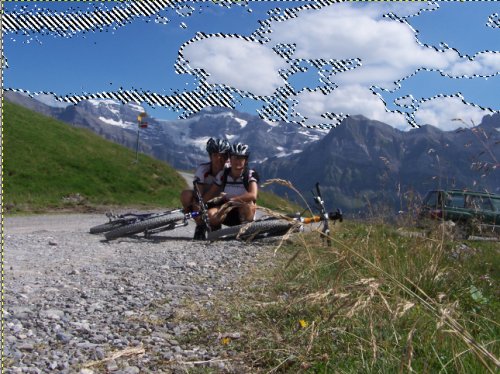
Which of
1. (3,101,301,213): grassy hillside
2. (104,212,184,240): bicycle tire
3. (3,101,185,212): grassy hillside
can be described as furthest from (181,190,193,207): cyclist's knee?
(3,101,301,213): grassy hillside

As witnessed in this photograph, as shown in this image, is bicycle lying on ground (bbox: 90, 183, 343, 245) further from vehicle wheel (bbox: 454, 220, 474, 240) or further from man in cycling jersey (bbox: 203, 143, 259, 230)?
vehicle wheel (bbox: 454, 220, 474, 240)

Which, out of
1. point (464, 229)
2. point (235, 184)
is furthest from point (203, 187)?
point (464, 229)

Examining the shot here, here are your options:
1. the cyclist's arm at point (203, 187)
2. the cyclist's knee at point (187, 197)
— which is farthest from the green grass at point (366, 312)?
the cyclist's knee at point (187, 197)

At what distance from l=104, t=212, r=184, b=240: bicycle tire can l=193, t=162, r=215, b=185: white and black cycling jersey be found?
0.99 meters

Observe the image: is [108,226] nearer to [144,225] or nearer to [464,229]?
[144,225]

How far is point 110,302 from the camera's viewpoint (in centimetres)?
507

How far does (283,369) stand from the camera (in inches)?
127

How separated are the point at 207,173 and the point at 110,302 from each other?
566 cm

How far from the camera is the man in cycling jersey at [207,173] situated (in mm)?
10125

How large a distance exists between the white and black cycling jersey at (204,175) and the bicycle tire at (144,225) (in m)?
0.99

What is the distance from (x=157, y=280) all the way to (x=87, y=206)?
761 inches

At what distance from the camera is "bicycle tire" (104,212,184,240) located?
1071cm

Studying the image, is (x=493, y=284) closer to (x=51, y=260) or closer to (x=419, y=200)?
(x=419, y=200)

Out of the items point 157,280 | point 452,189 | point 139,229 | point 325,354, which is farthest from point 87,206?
point 325,354
